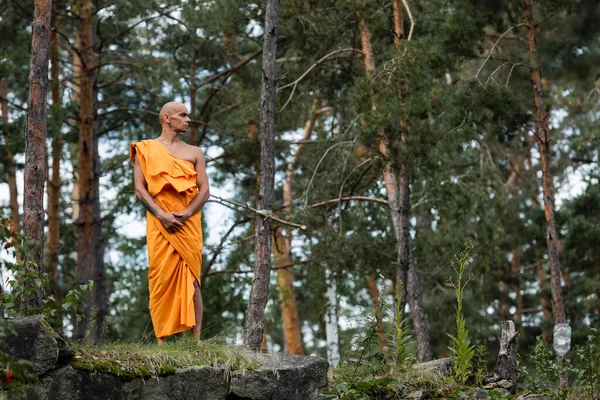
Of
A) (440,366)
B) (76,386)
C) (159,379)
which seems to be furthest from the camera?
(440,366)

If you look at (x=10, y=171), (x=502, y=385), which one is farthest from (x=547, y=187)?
(x=10, y=171)

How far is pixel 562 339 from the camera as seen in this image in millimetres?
12305

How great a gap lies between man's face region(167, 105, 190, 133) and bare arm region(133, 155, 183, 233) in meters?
0.49

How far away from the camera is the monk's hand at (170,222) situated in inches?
352

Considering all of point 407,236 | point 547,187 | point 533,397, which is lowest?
point 533,397

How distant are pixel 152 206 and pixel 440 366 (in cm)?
295

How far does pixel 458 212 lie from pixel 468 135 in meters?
3.98

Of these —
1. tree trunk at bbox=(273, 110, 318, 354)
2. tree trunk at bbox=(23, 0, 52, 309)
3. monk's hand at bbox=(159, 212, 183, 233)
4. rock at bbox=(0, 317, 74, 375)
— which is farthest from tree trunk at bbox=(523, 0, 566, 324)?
rock at bbox=(0, 317, 74, 375)

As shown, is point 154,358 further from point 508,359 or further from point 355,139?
point 355,139

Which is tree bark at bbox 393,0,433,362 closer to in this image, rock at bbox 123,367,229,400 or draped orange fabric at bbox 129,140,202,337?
draped orange fabric at bbox 129,140,202,337

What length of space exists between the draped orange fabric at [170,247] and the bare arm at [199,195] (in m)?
0.06

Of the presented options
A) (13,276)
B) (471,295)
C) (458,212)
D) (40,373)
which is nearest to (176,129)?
(13,276)

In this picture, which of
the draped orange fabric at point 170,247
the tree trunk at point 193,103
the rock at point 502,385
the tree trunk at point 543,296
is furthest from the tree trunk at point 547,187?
the tree trunk at point 543,296

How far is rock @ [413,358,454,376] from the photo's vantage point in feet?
28.9
